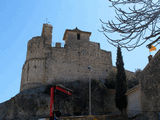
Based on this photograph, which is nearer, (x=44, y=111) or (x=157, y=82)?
(x=157, y=82)

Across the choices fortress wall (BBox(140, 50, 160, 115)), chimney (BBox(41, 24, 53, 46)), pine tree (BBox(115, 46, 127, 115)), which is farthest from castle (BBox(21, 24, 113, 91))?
fortress wall (BBox(140, 50, 160, 115))

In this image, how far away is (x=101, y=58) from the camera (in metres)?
34.2

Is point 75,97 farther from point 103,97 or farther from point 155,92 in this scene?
point 155,92

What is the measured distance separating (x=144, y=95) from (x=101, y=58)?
1970 centimetres

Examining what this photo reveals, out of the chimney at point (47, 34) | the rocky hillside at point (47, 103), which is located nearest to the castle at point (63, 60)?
the chimney at point (47, 34)

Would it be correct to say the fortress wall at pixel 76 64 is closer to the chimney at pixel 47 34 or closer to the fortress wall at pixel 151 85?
the chimney at pixel 47 34

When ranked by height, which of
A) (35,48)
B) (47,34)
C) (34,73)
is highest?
(47,34)

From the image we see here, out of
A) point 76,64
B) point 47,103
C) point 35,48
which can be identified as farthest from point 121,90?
point 35,48

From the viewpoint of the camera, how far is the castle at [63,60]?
30859 mm

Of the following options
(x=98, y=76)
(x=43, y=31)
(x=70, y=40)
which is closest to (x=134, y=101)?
(x=98, y=76)

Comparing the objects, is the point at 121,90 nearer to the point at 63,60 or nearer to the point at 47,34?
the point at 63,60

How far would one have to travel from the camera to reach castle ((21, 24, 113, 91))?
30.9 meters

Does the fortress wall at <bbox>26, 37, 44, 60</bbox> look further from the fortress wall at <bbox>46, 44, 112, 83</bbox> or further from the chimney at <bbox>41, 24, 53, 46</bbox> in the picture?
the fortress wall at <bbox>46, 44, 112, 83</bbox>

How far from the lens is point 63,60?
32188 mm
